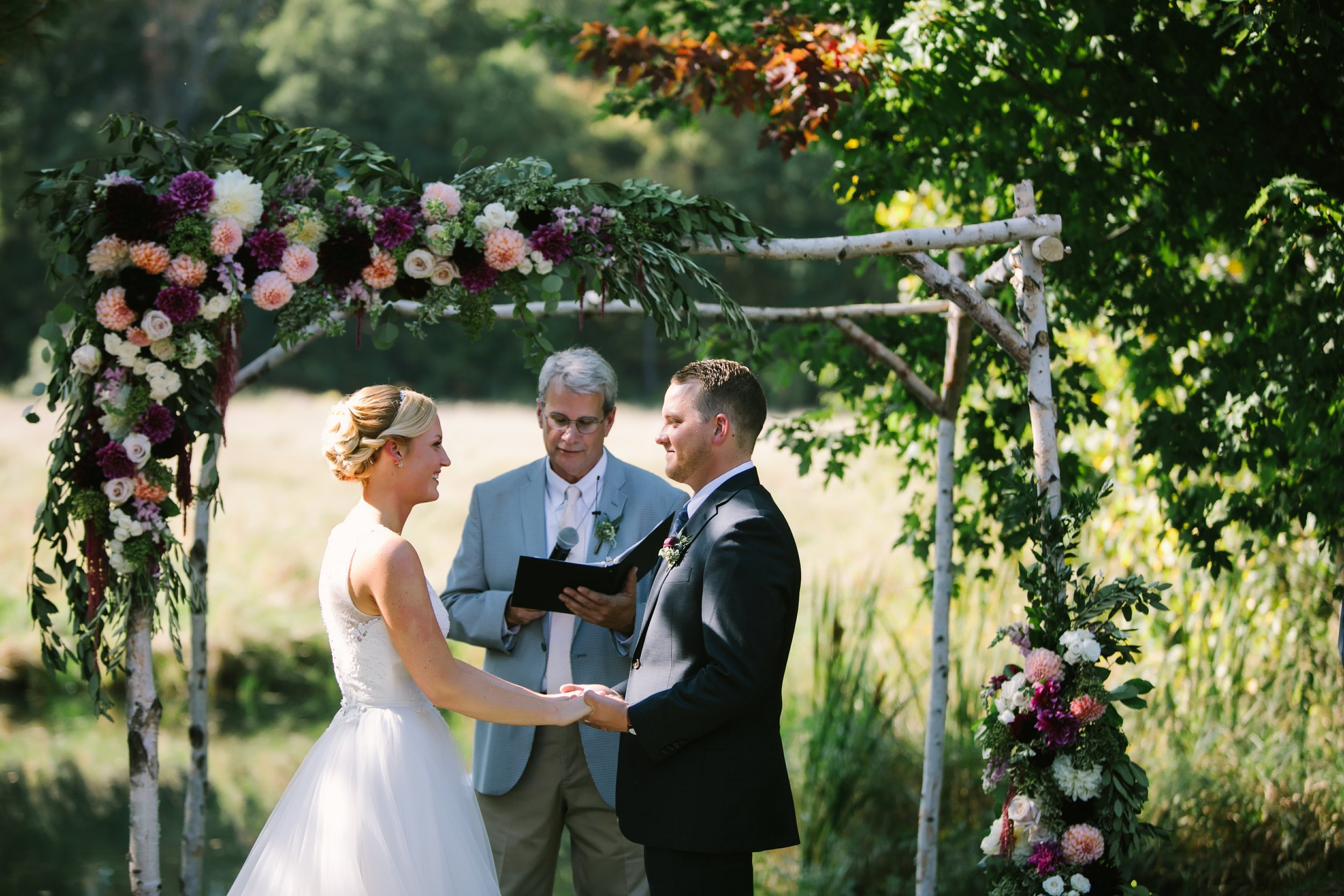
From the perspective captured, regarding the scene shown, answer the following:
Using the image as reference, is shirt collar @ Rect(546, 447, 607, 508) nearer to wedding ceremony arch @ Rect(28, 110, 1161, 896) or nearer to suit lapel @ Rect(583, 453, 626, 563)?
suit lapel @ Rect(583, 453, 626, 563)

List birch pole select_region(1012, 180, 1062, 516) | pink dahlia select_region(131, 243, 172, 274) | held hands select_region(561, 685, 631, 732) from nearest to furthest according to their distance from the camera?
held hands select_region(561, 685, 631, 732) < pink dahlia select_region(131, 243, 172, 274) < birch pole select_region(1012, 180, 1062, 516)

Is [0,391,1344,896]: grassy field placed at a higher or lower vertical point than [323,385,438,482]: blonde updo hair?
lower

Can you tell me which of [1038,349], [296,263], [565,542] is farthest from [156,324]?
[1038,349]

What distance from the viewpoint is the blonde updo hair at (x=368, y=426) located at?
3.02 m

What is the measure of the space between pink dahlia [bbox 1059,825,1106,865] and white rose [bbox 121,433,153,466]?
2837 millimetres

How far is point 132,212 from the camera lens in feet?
10.6

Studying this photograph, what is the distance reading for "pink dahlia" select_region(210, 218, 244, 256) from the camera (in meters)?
3.27

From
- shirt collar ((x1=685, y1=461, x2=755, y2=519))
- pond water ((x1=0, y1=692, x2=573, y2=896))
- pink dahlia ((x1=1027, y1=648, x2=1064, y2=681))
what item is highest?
shirt collar ((x1=685, y1=461, x2=755, y2=519))

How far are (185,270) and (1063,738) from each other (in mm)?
2784

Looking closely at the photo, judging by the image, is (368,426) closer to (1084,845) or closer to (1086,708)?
(1086,708)

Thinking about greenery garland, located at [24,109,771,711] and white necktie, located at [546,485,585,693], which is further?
white necktie, located at [546,485,585,693]

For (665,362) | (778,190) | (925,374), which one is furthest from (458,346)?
(925,374)

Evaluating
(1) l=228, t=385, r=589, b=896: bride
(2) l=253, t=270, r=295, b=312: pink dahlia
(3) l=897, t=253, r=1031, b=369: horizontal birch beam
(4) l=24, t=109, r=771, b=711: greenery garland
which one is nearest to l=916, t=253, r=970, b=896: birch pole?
(3) l=897, t=253, r=1031, b=369: horizontal birch beam

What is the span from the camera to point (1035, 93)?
4.72m
